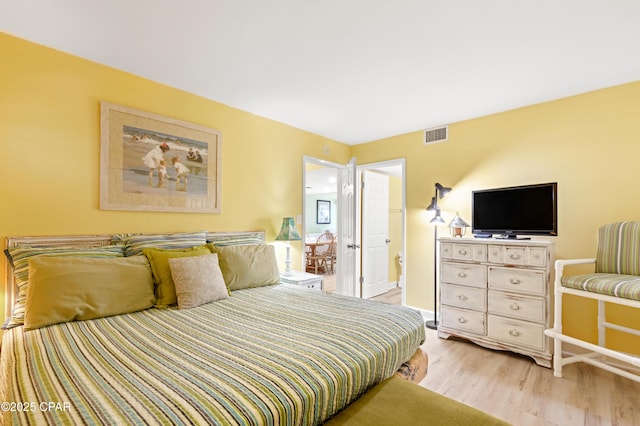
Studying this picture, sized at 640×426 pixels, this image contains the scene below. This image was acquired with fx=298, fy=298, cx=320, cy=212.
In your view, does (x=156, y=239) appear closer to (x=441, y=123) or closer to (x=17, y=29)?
(x=17, y=29)

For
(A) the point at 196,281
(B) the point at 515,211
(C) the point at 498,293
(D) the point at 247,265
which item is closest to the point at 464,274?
(C) the point at 498,293

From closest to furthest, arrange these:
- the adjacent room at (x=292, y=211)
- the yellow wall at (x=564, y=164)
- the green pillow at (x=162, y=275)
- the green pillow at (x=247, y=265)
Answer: the adjacent room at (x=292, y=211), the green pillow at (x=162, y=275), the green pillow at (x=247, y=265), the yellow wall at (x=564, y=164)

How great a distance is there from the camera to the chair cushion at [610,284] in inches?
76.3

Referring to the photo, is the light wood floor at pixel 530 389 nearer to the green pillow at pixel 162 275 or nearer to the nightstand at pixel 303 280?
the nightstand at pixel 303 280

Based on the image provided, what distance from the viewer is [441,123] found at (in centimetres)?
359

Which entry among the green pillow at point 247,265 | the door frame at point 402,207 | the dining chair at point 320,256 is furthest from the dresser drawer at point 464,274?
the dining chair at point 320,256

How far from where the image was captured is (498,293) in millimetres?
2785

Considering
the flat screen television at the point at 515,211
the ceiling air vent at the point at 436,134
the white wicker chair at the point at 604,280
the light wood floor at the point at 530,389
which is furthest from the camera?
the ceiling air vent at the point at 436,134

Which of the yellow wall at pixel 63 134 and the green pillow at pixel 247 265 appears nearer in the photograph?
the yellow wall at pixel 63 134

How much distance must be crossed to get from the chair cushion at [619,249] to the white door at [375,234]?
8.97ft

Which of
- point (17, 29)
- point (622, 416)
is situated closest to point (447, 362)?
point (622, 416)

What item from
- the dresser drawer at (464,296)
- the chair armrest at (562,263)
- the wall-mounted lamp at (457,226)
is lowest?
the dresser drawer at (464,296)

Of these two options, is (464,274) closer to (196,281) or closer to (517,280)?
(517,280)

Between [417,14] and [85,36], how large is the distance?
212cm
